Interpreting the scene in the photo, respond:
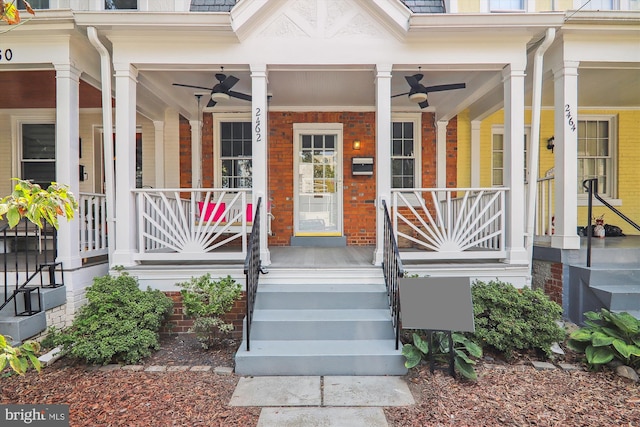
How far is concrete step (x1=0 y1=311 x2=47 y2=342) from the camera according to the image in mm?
3463

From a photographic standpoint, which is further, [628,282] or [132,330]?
[628,282]

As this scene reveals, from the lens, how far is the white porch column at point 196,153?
21.8 feet

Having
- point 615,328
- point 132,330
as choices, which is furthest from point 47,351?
point 615,328

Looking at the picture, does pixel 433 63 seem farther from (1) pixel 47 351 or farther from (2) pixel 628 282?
(1) pixel 47 351

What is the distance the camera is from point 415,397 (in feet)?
9.40

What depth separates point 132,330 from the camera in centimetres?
344

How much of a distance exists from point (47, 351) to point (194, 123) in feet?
14.5

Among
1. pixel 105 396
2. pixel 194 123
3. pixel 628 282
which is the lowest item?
pixel 105 396

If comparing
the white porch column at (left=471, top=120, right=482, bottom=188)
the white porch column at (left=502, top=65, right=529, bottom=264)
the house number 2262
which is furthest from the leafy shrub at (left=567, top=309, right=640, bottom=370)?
the house number 2262

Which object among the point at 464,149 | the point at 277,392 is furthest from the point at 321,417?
the point at 464,149

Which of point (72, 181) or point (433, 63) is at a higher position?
point (433, 63)

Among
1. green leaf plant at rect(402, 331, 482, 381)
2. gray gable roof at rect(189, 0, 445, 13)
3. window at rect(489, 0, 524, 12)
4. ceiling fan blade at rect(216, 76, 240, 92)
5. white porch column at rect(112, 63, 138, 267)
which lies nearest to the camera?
green leaf plant at rect(402, 331, 482, 381)

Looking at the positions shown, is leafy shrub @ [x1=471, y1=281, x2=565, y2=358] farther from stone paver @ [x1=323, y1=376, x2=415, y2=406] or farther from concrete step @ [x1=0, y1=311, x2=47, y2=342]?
concrete step @ [x1=0, y1=311, x2=47, y2=342]

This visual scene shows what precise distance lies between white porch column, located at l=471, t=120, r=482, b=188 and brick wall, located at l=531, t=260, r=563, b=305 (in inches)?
83.6
